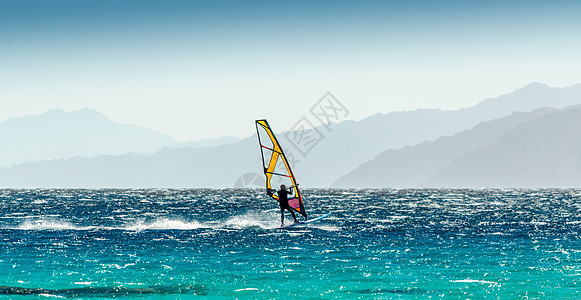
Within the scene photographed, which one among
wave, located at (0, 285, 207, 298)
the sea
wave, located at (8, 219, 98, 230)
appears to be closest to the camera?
wave, located at (0, 285, 207, 298)

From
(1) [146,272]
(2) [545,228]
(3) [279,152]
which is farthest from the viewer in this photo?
(2) [545,228]

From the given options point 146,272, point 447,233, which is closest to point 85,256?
point 146,272

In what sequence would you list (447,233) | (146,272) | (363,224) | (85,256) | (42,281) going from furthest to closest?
(363,224) → (447,233) → (85,256) → (146,272) → (42,281)

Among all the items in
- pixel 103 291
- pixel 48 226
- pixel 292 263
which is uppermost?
pixel 48 226

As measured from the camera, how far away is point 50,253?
39.0 metres

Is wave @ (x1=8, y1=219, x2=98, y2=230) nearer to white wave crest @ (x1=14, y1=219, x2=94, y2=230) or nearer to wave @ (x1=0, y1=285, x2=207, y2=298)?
white wave crest @ (x1=14, y1=219, x2=94, y2=230)

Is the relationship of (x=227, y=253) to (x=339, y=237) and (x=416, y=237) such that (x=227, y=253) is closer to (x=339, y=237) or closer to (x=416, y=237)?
(x=339, y=237)

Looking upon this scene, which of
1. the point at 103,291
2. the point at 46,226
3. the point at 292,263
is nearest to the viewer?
the point at 103,291

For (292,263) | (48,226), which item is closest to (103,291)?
(292,263)

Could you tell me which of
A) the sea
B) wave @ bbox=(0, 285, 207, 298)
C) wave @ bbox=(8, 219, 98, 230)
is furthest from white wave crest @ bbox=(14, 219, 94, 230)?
wave @ bbox=(0, 285, 207, 298)

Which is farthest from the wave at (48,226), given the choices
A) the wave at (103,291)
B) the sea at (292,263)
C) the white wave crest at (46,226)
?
the wave at (103,291)

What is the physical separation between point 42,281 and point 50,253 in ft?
32.1

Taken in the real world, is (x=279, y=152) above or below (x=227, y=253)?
above

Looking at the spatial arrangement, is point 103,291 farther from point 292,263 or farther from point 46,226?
point 46,226
